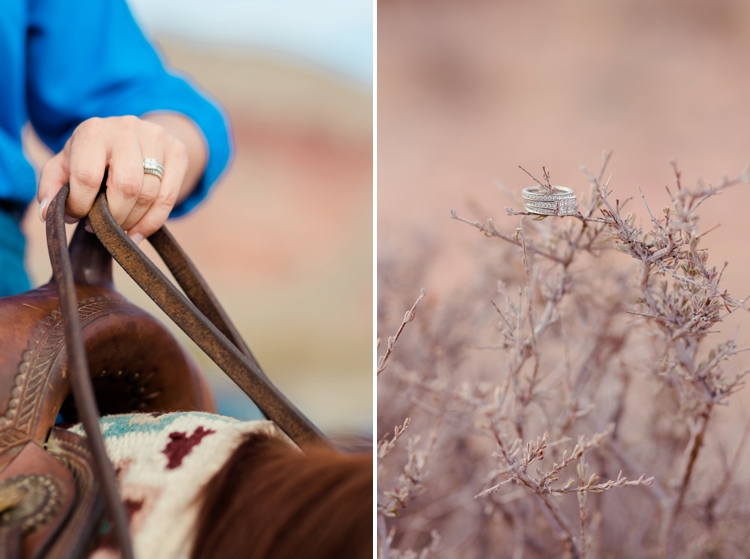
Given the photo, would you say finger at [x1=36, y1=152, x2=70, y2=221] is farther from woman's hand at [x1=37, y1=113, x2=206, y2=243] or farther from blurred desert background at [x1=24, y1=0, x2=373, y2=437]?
blurred desert background at [x1=24, y1=0, x2=373, y2=437]

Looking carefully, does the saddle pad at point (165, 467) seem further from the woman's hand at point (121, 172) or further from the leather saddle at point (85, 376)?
the woman's hand at point (121, 172)

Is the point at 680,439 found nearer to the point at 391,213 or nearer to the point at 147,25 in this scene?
the point at 391,213

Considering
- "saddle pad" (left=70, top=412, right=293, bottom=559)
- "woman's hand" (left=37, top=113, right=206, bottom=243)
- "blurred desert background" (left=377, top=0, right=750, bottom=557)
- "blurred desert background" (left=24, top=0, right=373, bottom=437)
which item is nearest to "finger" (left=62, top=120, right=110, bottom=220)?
"woman's hand" (left=37, top=113, right=206, bottom=243)

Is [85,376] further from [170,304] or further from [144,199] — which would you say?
[144,199]

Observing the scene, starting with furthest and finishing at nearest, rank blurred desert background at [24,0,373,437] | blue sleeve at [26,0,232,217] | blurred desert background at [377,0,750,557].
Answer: blurred desert background at [377,0,750,557]
blurred desert background at [24,0,373,437]
blue sleeve at [26,0,232,217]

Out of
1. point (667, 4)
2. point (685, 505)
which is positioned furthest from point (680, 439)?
point (667, 4)

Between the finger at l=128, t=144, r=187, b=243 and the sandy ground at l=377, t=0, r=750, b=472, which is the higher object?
the sandy ground at l=377, t=0, r=750, b=472

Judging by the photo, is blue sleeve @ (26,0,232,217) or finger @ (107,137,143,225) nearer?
finger @ (107,137,143,225)

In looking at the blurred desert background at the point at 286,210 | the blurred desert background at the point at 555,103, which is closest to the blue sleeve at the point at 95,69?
the blurred desert background at the point at 286,210
